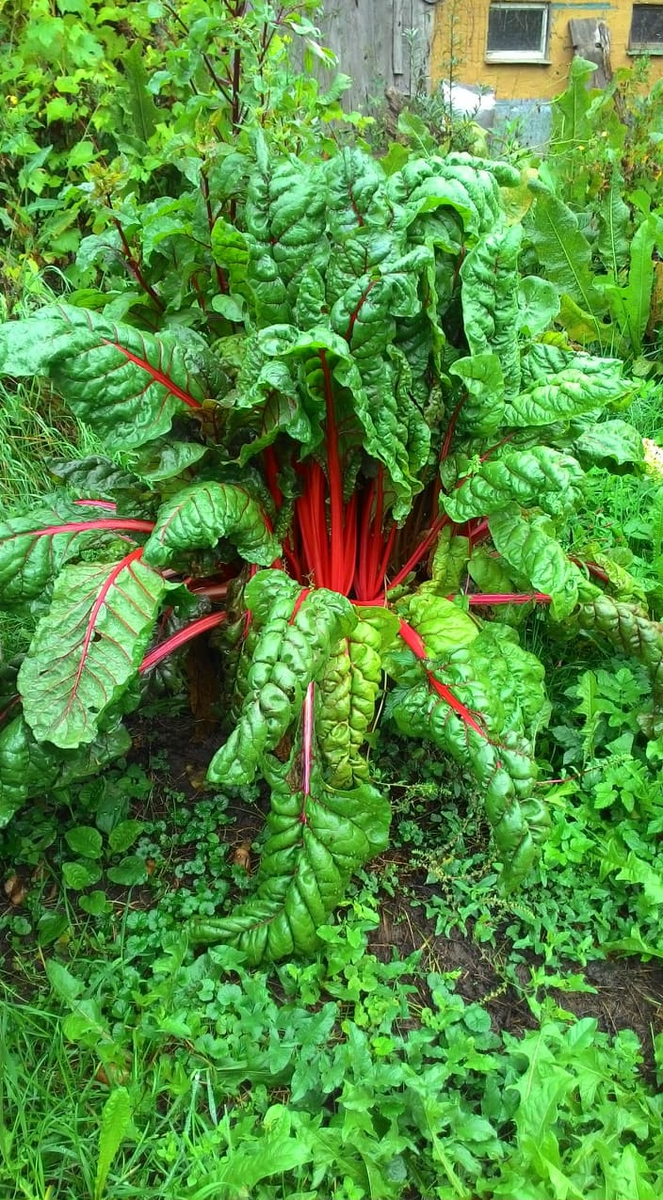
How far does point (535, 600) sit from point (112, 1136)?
141 centimetres

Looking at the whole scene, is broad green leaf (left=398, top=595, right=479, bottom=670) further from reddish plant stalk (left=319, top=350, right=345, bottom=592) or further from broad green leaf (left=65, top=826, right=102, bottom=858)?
broad green leaf (left=65, top=826, right=102, bottom=858)

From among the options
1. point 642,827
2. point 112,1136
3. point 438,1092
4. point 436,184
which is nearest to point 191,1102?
point 112,1136

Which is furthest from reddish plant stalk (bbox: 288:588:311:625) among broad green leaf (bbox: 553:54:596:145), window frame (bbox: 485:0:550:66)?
window frame (bbox: 485:0:550:66)

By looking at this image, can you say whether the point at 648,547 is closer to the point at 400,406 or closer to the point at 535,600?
the point at 535,600

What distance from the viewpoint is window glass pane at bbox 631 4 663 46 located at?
16.7ft

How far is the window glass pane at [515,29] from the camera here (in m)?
4.98

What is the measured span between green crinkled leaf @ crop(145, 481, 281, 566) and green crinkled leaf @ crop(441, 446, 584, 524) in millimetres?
424

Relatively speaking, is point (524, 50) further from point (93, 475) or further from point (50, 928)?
point (50, 928)

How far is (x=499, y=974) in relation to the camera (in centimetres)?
179

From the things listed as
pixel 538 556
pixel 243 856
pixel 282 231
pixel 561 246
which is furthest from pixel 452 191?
pixel 243 856

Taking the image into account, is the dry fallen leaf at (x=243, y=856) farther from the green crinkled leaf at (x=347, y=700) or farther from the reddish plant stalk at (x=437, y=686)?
the reddish plant stalk at (x=437, y=686)

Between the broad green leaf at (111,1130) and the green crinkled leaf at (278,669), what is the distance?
1.75ft

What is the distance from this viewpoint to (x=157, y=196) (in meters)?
2.32

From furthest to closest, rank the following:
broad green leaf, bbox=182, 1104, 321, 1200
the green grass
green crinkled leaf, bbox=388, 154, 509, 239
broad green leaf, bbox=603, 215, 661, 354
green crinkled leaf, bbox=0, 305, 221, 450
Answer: broad green leaf, bbox=603, 215, 661, 354
the green grass
green crinkled leaf, bbox=388, 154, 509, 239
green crinkled leaf, bbox=0, 305, 221, 450
broad green leaf, bbox=182, 1104, 321, 1200
